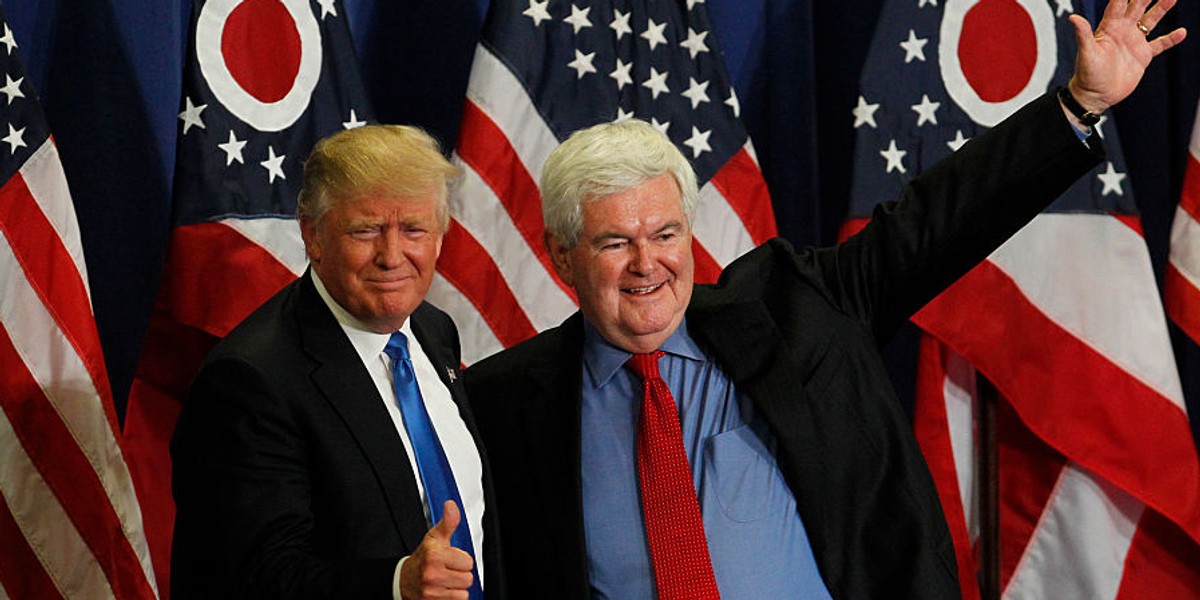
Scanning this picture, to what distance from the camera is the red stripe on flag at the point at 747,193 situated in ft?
11.1

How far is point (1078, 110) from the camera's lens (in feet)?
7.07

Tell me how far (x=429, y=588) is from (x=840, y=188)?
258cm

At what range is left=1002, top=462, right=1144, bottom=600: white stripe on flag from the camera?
11.0 ft

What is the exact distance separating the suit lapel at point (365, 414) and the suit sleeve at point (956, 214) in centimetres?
75

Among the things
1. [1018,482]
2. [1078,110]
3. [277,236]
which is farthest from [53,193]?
[1018,482]

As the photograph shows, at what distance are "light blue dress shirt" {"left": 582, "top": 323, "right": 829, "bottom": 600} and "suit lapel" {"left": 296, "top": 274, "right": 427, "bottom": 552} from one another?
10.9 inches

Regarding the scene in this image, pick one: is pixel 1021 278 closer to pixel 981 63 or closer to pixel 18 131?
pixel 981 63

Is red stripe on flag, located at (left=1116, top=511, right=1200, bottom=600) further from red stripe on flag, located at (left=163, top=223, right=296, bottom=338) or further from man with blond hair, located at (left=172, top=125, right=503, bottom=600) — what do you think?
red stripe on flag, located at (left=163, top=223, right=296, bottom=338)

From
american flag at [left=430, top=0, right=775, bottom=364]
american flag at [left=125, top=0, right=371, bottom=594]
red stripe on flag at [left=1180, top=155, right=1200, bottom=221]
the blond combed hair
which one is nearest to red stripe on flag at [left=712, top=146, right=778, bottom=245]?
american flag at [left=430, top=0, right=775, bottom=364]

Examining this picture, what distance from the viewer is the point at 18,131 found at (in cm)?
287

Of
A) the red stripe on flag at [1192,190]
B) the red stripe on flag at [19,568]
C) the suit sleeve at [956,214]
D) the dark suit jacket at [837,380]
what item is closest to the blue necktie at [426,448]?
the dark suit jacket at [837,380]

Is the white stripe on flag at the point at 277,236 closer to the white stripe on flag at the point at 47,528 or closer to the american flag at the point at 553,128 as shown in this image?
the american flag at the point at 553,128

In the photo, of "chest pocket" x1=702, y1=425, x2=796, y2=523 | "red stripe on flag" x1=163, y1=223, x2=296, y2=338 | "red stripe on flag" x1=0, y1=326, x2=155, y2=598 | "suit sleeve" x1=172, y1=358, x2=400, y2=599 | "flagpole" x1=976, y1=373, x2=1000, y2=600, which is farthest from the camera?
"flagpole" x1=976, y1=373, x2=1000, y2=600

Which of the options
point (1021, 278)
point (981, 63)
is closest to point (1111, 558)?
point (1021, 278)
